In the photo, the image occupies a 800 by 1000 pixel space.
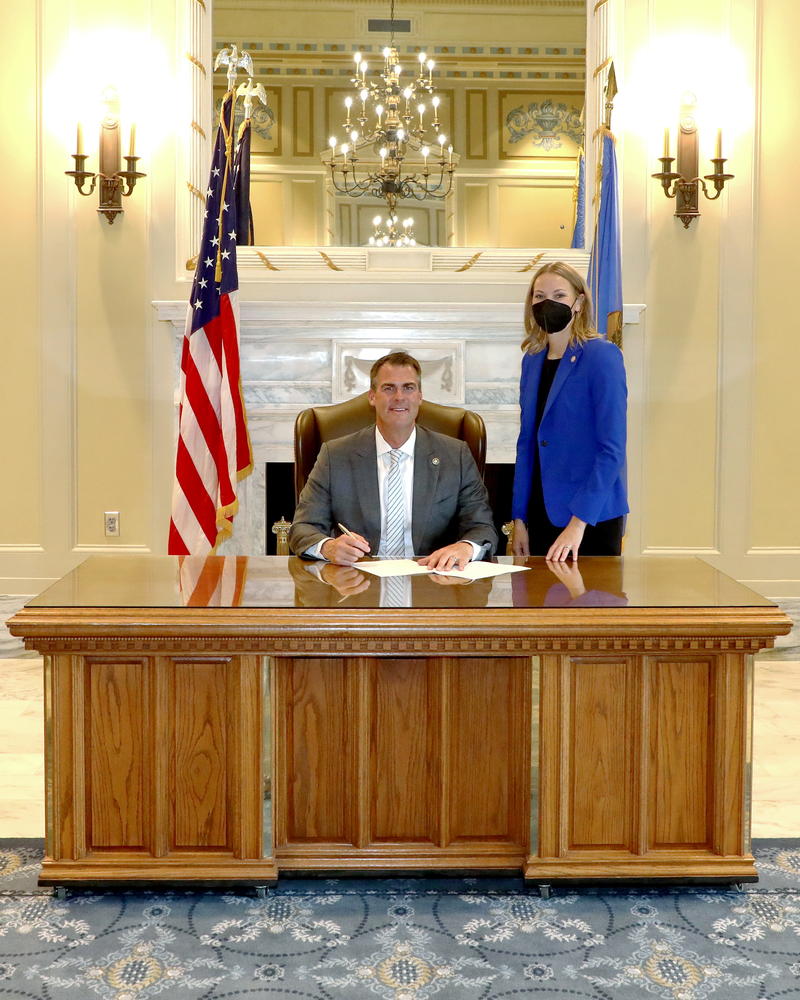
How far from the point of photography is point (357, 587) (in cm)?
253

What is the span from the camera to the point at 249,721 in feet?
7.62

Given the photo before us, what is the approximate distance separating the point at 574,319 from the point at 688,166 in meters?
2.73

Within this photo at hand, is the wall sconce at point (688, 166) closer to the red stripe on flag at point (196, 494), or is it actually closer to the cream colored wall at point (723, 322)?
the cream colored wall at point (723, 322)

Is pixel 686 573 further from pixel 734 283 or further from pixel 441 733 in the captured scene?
pixel 734 283

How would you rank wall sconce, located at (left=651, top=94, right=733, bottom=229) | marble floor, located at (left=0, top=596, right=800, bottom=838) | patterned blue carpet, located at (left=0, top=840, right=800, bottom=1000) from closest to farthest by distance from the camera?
1. patterned blue carpet, located at (left=0, top=840, right=800, bottom=1000)
2. marble floor, located at (left=0, top=596, right=800, bottom=838)
3. wall sconce, located at (left=651, top=94, right=733, bottom=229)

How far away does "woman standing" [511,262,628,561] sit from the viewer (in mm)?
3088

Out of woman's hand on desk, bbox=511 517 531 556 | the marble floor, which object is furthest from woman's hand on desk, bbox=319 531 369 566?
the marble floor

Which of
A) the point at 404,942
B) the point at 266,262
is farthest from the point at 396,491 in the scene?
the point at 266,262

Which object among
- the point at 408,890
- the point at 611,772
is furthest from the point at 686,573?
the point at 408,890

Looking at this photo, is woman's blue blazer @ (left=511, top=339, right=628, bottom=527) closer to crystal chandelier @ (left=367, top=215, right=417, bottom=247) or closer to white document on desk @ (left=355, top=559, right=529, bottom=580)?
white document on desk @ (left=355, top=559, right=529, bottom=580)

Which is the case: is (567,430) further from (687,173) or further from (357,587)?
(687,173)

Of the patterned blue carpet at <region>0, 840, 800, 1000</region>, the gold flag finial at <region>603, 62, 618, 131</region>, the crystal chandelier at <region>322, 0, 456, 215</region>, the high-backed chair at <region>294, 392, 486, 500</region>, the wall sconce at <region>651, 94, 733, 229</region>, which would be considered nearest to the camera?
the patterned blue carpet at <region>0, 840, 800, 1000</region>

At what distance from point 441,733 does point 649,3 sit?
4471mm

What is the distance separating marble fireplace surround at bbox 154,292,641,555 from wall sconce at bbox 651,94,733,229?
635 millimetres
